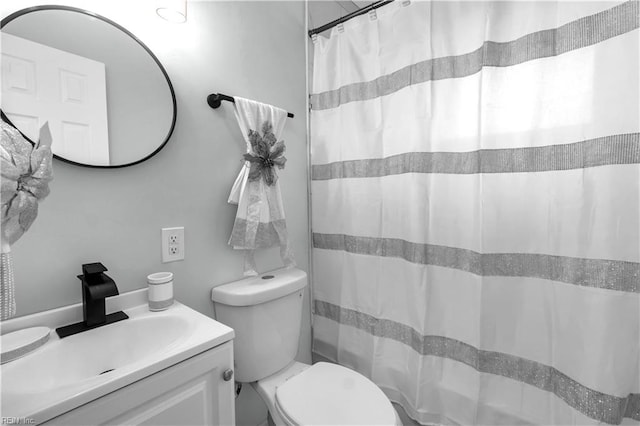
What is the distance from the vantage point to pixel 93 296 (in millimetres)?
835

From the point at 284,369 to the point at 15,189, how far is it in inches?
44.1

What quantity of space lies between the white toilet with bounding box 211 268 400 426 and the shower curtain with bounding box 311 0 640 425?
0.36m

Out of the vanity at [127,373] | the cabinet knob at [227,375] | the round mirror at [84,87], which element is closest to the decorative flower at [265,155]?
the round mirror at [84,87]

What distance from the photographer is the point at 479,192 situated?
1.20m

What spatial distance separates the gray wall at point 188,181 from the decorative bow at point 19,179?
10.4 inches

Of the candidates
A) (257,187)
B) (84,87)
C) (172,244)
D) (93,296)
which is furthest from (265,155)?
(93,296)

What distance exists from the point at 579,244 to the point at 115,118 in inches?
63.3

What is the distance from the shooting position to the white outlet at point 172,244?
1.11 metres

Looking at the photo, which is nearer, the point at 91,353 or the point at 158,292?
the point at 91,353

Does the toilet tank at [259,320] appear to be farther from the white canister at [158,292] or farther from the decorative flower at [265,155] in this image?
the decorative flower at [265,155]

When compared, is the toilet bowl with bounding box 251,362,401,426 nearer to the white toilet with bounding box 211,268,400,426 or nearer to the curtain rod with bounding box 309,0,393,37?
the white toilet with bounding box 211,268,400,426

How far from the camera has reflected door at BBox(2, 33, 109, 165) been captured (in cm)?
81

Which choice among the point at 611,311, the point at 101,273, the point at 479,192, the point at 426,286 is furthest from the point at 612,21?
the point at 101,273

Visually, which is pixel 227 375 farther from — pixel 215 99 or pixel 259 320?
pixel 215 99
